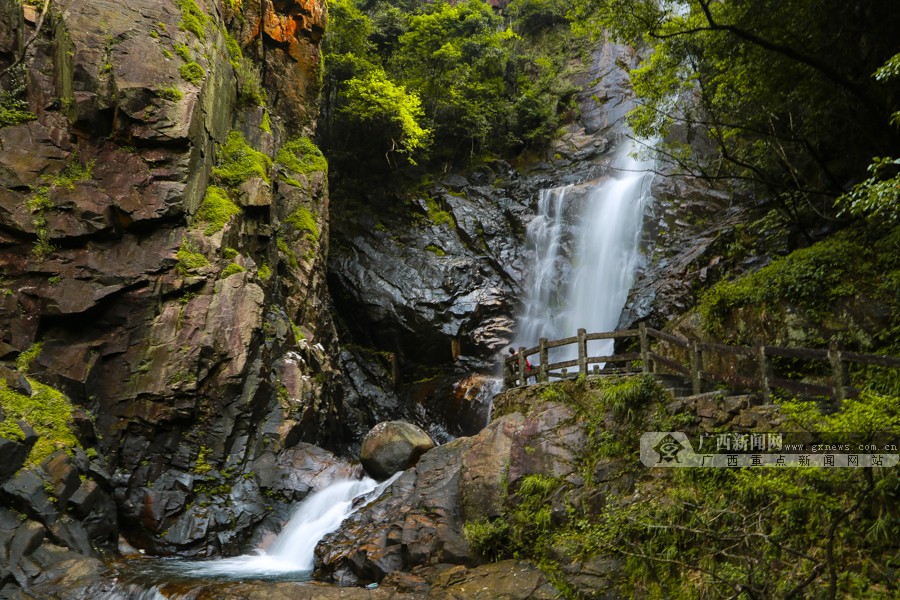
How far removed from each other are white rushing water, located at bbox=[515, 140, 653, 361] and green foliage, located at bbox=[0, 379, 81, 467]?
608 inches

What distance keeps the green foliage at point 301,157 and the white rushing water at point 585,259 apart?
9653 mm

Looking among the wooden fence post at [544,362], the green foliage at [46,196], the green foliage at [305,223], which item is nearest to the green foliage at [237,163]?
the green foliage at [305,223]

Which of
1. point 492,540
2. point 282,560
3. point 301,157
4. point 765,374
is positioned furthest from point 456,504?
point 301,157

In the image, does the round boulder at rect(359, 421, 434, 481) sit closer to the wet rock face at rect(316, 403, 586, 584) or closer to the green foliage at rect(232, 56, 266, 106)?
the wet rock face at rect(316, 403, 586, 584)

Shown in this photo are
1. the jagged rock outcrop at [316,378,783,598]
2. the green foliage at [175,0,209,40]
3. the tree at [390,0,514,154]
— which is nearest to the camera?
the jagged rock outcrop at [316,378,783,598]

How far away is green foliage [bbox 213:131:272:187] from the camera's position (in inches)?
641

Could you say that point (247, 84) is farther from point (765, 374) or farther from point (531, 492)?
point (765, 374)

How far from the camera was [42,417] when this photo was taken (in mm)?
11469

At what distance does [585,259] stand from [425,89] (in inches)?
455

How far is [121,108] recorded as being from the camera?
46.0 ft

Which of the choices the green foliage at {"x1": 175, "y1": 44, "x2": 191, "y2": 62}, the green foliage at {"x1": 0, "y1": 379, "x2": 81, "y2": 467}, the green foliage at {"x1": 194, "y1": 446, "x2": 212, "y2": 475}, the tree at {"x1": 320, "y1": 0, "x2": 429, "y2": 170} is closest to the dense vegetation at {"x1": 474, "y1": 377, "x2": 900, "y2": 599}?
the green foliage at {"x1": 194, "y1": 446, "x2": 212, "y2": 475}

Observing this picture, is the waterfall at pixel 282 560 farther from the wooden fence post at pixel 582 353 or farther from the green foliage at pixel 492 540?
the wooden fence post at pixel 582 353

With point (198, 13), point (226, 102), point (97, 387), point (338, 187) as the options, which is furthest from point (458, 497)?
point (338, 187)

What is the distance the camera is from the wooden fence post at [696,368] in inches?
358
